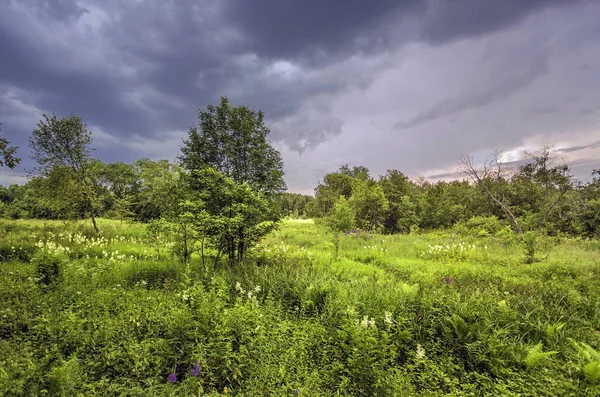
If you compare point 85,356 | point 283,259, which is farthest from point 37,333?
point 283,259

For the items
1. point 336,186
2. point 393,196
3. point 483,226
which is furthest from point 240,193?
point 336,186

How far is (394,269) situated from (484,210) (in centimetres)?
2691

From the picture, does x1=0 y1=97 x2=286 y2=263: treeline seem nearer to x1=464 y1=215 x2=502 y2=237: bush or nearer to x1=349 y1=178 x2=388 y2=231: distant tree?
x1=464 y1=215 x2=502 y2=237: bush

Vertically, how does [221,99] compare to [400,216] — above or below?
above

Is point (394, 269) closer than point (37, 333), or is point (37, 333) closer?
point (37, 333)

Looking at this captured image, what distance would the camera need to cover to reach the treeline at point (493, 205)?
68.3ft

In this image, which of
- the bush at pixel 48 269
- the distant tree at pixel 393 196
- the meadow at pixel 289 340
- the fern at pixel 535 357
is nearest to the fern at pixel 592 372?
the meadow at pixel 289 340

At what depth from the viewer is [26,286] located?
5.81 m

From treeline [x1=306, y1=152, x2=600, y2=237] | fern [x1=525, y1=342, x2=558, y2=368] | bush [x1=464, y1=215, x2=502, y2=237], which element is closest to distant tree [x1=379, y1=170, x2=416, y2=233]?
treeline [x1=306, y1=152, x2=600, y2=237]

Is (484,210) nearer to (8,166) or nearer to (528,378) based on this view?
(528,378)

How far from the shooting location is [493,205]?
29.3m

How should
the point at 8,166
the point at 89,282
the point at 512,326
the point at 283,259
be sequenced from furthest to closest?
the point at 8,166 → the point at 283,259 → the point at 89,282 → the point at 512,326

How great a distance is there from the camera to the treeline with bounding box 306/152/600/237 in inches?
820

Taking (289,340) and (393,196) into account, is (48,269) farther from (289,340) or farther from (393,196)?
(393,196)
